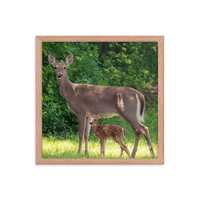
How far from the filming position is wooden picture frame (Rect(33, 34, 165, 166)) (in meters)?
9.31

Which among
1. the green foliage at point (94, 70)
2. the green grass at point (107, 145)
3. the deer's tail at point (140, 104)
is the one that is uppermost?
the green foliage at point (94, 70)

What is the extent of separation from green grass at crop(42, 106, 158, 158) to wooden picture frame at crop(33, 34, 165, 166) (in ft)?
0.46

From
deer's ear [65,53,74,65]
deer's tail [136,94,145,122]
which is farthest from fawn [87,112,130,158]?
deer's ear [65,53,74,65]

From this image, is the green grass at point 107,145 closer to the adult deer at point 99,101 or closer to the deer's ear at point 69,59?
the adult deer at point 99,101

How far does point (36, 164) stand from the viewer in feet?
30.7

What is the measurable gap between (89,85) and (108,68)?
0.78 metres

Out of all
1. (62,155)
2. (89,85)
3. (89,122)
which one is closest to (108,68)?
(89,85)

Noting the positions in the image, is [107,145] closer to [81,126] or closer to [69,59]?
[81,126]

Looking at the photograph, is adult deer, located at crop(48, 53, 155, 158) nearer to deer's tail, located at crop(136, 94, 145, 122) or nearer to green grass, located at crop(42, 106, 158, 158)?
deer's tail, located at crop(136, 94, 145, 122)

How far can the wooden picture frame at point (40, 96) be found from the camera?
931 cm

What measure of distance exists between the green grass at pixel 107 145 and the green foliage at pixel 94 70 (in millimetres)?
255

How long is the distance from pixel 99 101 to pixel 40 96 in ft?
4.64

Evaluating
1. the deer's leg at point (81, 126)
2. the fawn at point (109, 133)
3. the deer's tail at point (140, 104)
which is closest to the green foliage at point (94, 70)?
the deer's tail at point (140, 104)
